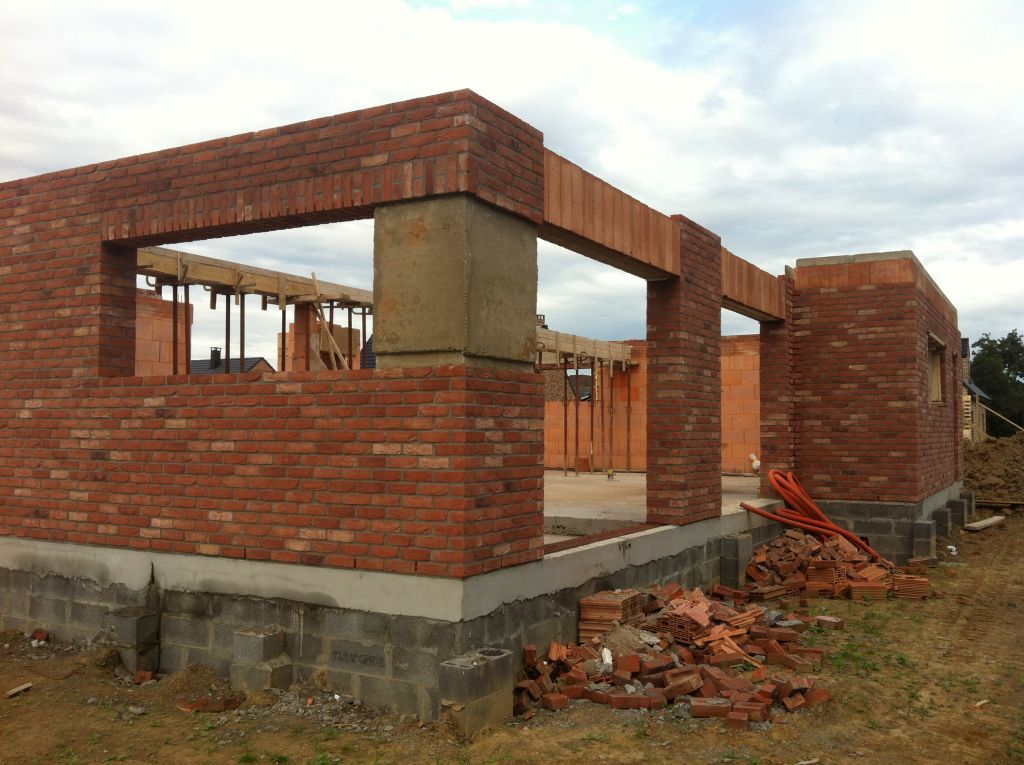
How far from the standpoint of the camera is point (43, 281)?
7141mm

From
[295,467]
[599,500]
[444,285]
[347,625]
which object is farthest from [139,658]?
[599,500]

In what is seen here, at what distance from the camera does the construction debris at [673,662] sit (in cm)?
557

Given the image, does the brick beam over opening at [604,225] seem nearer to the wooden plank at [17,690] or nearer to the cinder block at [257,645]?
the cinder block at [257,645]

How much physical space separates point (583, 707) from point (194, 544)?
3.04 metres

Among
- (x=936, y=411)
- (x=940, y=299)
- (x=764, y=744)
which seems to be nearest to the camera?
(x=764, y=744)

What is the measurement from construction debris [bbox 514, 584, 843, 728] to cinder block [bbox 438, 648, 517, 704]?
1.28ft

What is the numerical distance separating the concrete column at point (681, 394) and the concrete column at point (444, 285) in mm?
3114

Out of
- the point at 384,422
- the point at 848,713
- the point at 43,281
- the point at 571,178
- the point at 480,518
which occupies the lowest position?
the point at 848,713

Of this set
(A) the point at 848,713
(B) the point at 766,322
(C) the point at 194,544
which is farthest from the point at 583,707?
(B) the point at 766,322

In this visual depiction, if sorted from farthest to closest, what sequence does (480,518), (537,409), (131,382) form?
(131,382)
(537,409)
(480,518)

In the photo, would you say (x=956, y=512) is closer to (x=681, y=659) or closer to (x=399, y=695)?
(x=681, y=659)

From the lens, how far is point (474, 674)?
5.06 metres

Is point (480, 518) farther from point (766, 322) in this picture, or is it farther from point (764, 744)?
point (766, 322)

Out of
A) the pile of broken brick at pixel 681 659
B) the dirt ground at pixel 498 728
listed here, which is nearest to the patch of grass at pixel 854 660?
the dirt ground at pixel 498 728
